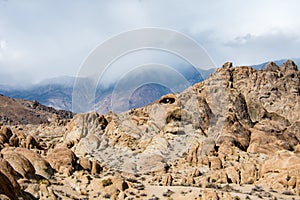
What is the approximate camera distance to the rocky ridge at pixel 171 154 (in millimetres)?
24891

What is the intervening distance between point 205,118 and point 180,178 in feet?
44.9

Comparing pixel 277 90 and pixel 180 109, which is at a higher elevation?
pixel 277 90

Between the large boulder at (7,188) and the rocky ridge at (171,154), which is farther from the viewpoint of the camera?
the rocky ridge at (171,154)

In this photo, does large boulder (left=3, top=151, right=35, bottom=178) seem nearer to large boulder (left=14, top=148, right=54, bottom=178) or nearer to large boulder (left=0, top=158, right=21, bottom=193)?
large boulder (left=0, top=158, right=21, bottom=193)

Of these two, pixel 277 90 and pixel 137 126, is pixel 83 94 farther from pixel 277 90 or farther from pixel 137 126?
pixel 277 90

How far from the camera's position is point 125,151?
4259 cm

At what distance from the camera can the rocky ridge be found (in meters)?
24.9

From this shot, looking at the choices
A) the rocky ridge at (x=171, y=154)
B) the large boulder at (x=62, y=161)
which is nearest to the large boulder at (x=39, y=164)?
the rocky ridge at (x=171, y=154)

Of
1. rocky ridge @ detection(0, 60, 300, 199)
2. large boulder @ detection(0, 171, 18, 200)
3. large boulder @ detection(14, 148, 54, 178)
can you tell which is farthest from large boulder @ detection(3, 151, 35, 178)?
large boulder @ detection(0, 171, 18, 200)

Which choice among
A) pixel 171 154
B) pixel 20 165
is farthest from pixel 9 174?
pixel 171 154

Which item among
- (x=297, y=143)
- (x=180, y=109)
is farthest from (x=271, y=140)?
(x=180, y=109)

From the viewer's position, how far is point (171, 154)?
3994 centimetres

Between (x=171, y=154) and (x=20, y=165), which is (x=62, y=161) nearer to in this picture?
(x=20, y=165)

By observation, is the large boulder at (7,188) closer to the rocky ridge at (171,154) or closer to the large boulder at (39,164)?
the rocky ridge at (171,154)
